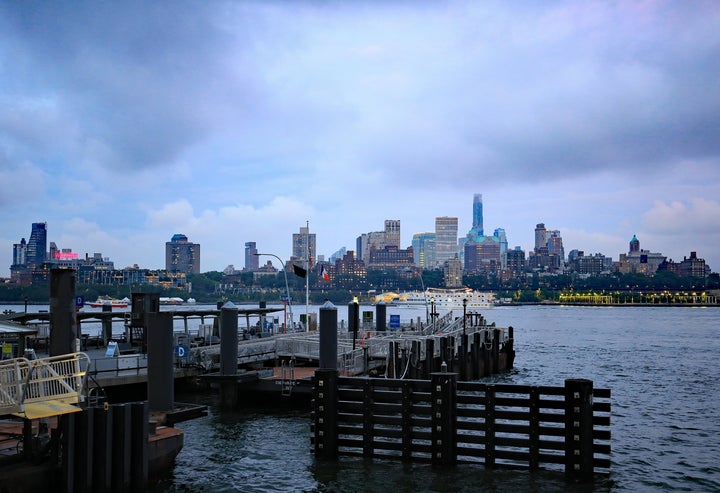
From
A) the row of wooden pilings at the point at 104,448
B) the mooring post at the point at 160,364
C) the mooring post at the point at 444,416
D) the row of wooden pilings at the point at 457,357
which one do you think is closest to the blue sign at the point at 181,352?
the row of wooden pilings at the point at 457,357

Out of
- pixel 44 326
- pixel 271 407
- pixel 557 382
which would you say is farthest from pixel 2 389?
pixel 557 382

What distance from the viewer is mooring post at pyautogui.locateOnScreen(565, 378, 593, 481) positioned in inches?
683

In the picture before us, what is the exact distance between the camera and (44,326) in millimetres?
48438

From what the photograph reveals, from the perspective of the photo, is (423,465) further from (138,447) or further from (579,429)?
(138,447)

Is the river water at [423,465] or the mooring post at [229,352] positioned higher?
the mooring post at [229,352]

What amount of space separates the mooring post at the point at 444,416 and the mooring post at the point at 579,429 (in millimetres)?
2950

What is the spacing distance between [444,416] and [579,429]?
349 cm

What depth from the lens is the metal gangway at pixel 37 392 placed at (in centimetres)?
1424

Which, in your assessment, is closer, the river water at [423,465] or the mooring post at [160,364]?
the river water at [423,465]

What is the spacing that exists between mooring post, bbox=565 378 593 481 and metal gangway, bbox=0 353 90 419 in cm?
1189

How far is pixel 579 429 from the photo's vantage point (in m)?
17.5

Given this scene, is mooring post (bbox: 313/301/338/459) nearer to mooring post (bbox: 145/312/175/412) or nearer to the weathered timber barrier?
the weathered timber barrier

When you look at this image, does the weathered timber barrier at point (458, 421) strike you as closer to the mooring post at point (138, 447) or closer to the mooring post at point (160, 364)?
the mooring post at point (160, 364)

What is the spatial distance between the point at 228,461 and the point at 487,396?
8938 millimetres
